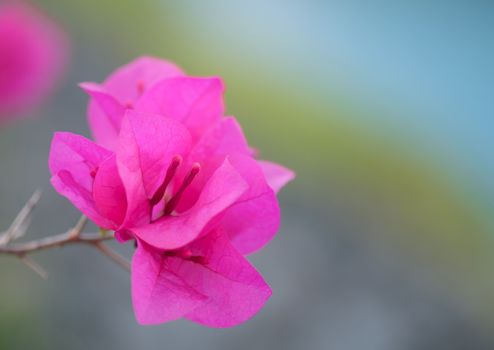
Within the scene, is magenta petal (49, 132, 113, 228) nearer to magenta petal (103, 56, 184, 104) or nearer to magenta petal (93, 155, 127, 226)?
magenta petal (93, 155, 127, 226)

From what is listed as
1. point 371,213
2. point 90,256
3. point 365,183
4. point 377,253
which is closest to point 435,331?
point 377,253

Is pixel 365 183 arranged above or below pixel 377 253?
above

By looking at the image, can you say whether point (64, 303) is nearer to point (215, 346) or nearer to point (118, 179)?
point (215, 346)

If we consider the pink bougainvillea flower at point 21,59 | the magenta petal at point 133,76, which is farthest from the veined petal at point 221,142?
the pink bougainvillea flower at point 21,59

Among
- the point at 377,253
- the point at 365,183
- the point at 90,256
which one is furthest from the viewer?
the point at 365,183

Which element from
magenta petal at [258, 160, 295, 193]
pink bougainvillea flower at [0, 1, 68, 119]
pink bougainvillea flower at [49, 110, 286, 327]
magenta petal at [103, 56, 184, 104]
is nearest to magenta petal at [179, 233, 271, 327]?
pink bougainvillea flower at [49, 110, 286, 327]

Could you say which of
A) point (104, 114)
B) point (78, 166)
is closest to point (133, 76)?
point (104, 114)
